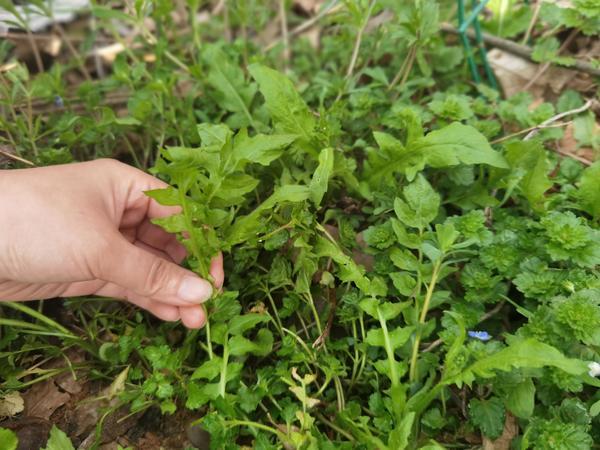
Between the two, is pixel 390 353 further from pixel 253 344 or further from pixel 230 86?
pixel 230 86

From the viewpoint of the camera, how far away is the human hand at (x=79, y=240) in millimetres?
1578

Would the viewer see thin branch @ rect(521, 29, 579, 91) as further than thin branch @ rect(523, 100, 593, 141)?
Yes

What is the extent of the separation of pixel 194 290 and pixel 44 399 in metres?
0.82

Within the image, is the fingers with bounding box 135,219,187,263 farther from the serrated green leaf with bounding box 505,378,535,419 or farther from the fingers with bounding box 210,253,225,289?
the serrated green leaf with bounding box 505,378,535,419

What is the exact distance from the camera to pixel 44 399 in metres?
1.98

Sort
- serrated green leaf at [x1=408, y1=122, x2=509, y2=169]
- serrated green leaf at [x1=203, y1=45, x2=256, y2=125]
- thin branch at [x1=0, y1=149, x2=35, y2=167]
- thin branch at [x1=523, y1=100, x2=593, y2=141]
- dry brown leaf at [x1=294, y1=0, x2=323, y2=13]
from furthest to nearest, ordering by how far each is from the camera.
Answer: dry brown leaf at [x1=294, y1=0, x2=323, y2=13]
serrated green leaf at [x1=203, y1=45, x2=256, y2=125]
thin branch at [x1=523, y1=100, x2=593, y2=141]
thin branch at [x1=0, y1=149, x2=35, y2=167]
serrated green leaf at [x1=408, y1=122, x2=509, y2=169]

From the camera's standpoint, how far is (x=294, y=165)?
2.16m

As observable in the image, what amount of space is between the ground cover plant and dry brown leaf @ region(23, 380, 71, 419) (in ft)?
0.07

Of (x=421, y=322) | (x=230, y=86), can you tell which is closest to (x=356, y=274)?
(x=421, y=322)

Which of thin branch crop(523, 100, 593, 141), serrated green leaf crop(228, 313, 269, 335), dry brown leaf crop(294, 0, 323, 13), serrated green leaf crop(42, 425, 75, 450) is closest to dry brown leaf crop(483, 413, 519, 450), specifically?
serrated green leaf crop(228, 313, 269, 335)

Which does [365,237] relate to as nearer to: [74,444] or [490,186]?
[490,186]

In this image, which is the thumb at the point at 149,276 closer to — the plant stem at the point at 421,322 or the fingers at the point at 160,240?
the fingers at the point at 160,240

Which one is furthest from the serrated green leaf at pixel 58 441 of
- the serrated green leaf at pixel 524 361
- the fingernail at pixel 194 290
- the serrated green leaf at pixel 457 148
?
the serrated green leaf at pixel 457 148

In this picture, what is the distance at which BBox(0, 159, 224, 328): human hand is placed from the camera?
1.58m
